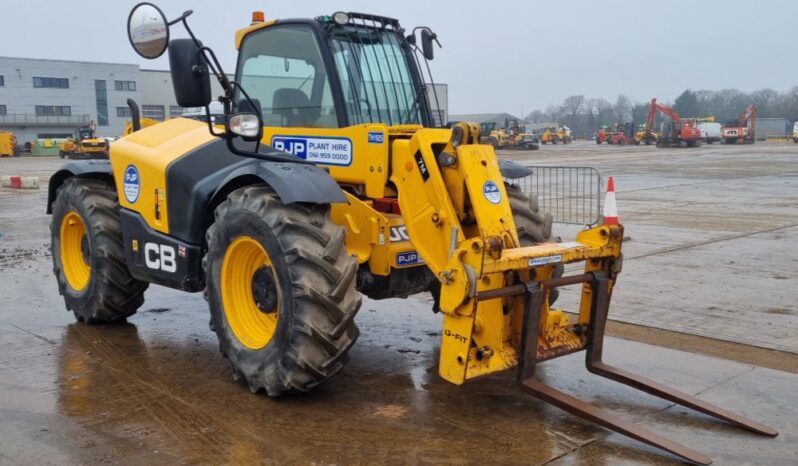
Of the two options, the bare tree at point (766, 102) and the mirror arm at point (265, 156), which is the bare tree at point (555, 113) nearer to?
the bare tree at point (766, 102)

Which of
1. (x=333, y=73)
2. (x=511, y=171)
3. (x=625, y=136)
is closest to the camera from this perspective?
(x=333, y=73)

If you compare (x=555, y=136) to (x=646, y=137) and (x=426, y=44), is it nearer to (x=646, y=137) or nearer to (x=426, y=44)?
(x=646, y=137)

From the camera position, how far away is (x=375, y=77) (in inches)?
221

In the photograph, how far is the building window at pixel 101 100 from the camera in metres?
74.9

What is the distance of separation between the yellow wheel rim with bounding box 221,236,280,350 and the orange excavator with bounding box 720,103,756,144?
61282 mm

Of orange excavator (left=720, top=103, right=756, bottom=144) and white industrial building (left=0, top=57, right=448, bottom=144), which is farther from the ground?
white industrial building (left=0, top=57, right=448, bottom=144)

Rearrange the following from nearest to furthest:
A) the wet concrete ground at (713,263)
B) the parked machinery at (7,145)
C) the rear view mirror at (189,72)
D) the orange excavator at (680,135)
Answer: the rear view mirror at (189,72) → the wet concrete ground at (713,263) → the orange excavator at (680,135) → the parked machinery at (7,145)

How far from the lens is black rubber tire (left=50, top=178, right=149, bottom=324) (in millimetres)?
6559

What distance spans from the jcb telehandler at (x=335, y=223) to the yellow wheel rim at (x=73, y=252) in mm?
753

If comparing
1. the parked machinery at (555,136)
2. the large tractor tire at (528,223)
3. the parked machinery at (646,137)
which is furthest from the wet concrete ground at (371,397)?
the parked machinery at (555,136)

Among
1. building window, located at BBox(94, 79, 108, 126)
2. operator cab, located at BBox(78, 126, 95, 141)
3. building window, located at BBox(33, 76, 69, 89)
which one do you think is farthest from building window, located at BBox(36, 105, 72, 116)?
operator cab, located at BBox(78, 126, 95, 141)

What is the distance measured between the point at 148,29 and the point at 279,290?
5.93ft

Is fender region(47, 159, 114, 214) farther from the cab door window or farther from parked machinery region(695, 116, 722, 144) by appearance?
parked machinery region(695, 116, 722, 144)

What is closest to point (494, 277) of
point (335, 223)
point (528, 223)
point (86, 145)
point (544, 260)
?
point (544, 260)
